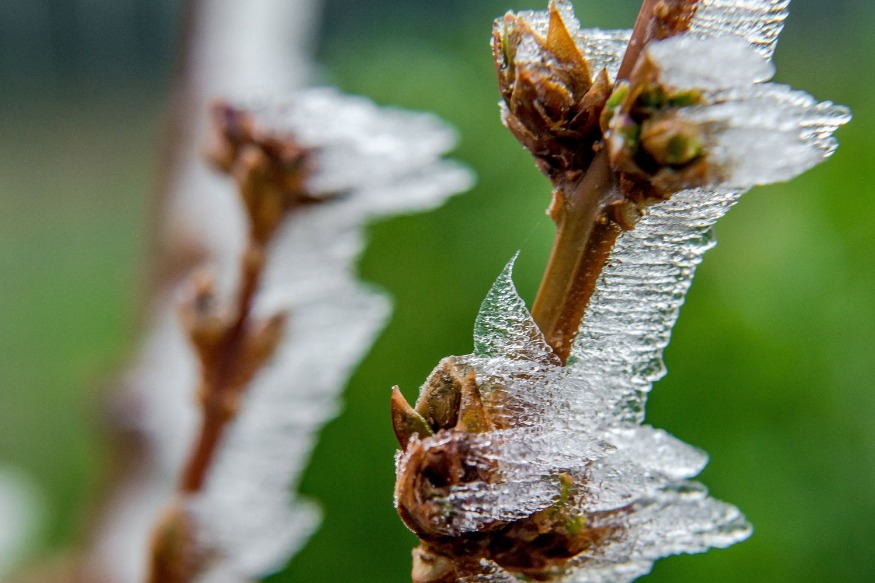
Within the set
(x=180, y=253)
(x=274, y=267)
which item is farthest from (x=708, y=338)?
(x=274, y=267)

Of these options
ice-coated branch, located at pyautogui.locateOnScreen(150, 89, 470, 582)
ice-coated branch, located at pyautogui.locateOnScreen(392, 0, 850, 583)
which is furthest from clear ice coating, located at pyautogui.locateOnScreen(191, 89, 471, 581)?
ice-coated branch, located at pyautogui.locateOnScreen(392, 0, 850, 583)

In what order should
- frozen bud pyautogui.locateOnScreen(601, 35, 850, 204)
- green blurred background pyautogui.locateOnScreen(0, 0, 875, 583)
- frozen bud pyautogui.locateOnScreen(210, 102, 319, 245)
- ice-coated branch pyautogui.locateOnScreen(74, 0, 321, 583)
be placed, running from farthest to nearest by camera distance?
green blurred background pyautogui.locateOnScreen(0, 0, 875, 583) → ice-coated branch pyautogui.locateOnScreen(74, 0, 321, 583) → frozen bud pyautogui.locateOnScreen(210, 102, 319, 245) → frozen bud pyautogui.locateOnScreen(601, 35, 850, 204)

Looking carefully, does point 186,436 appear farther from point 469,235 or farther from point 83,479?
point 83,479

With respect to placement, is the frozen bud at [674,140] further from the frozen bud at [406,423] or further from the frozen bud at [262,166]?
the frozen bud at [262,166]

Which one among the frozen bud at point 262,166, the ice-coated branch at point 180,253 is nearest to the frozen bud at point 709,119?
the frozen bud at point 262,166

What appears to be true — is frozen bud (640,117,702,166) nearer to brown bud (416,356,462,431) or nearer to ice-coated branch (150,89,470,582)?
brown bud (416,356,462,431)
